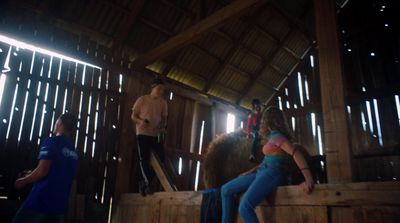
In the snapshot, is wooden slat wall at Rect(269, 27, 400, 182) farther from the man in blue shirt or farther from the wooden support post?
the man in blue shirt

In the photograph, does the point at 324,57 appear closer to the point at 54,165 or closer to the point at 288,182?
the point at 288,182

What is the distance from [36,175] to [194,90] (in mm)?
4824

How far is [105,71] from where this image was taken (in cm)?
591

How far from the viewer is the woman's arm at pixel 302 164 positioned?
116 inches

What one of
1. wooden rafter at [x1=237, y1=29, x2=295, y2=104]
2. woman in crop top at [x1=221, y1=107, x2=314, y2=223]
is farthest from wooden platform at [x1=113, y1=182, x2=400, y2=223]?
wooden rafter at [x1=237, y1=29, x2=295, y2=104]

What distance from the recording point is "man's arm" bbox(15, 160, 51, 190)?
294 cm

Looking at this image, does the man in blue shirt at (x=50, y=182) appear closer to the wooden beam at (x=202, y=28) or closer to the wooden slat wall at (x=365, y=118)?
the wooden beam at (x=202, y=28)

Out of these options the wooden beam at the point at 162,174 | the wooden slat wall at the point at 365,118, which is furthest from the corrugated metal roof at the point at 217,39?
the wooden beam at the point at 162,174

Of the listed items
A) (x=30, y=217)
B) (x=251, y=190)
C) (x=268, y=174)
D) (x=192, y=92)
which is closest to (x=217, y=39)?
(x=192, y=92)

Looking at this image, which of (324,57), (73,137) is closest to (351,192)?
(324,57)

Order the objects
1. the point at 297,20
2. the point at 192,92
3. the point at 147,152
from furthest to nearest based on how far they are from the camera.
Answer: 1. the point at 297,20
2. the point at 192,92
3. the point at 147,152

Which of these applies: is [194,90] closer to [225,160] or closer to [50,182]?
[225,160]

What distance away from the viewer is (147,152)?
4.96 m

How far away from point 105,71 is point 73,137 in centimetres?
127
